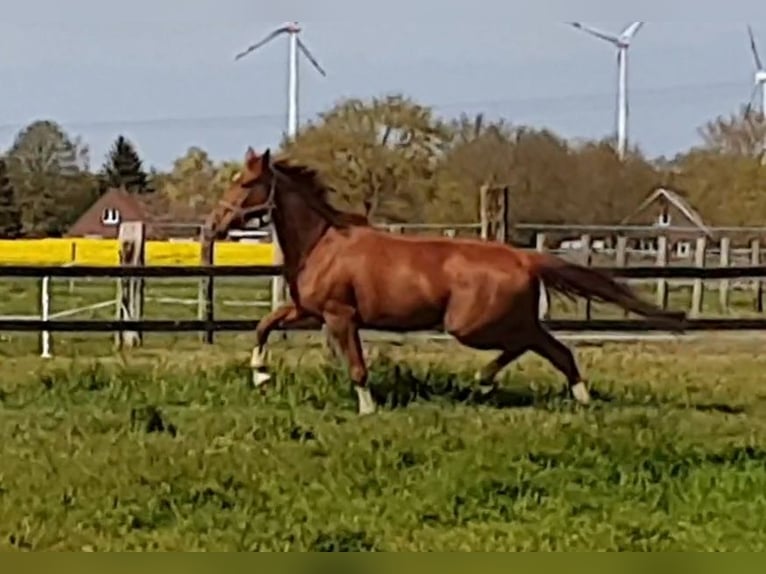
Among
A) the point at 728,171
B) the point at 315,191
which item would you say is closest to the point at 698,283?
the point at 728,171

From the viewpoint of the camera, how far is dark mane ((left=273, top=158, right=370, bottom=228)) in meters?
3.43

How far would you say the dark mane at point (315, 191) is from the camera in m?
3.43

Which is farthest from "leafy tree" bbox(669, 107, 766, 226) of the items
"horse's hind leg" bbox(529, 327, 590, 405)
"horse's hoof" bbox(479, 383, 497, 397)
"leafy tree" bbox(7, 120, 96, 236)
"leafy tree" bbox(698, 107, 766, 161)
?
"leafy tree" bbox(7, 120, 96, 236)

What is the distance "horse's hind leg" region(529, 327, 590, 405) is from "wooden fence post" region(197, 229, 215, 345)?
817 mm

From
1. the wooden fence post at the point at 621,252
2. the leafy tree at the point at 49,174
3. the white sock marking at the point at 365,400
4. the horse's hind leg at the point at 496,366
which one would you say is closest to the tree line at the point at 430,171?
the leafy tree at the point at 49,174

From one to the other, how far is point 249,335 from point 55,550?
1188 millimetres

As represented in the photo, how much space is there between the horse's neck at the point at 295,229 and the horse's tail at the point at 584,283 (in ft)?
1.77

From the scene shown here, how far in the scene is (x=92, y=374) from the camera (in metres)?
3.63

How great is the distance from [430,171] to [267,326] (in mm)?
696

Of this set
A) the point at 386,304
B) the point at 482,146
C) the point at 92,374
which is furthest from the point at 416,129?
the point at 92,374

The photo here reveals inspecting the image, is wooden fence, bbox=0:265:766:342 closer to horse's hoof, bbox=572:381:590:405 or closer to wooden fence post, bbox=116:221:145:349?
wooden fence post, bbox=116:221:145:349

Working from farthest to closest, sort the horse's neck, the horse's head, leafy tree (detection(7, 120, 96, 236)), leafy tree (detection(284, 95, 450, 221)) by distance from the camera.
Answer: the horse's neck < the horse's head < leafy tree (detection(284, 95, 450, 221)) < leafy tree (detection(7, 120, 96, 236))

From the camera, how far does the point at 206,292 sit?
12.1ft

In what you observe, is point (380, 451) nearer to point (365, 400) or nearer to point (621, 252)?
point (365, 400)
